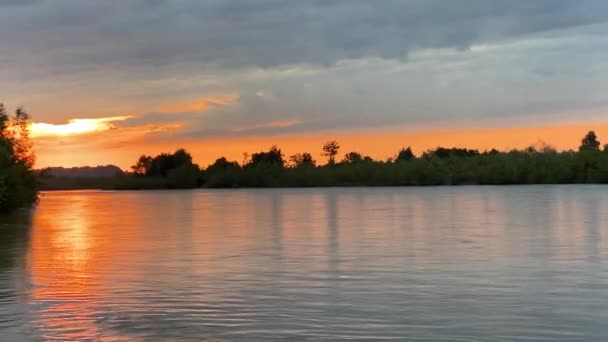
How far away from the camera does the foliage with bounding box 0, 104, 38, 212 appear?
5184 cm

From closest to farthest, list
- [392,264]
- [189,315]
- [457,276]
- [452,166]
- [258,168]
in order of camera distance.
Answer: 1. [189,315]
2. [457,276]
3. [392,264]
4. [452,166]
5. [258,168]

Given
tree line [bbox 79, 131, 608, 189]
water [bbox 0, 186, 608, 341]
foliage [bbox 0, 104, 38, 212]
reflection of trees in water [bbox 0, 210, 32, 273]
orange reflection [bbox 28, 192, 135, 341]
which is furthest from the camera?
tree line [bbox 79, 131, 608, 189]

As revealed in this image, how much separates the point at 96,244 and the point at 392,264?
41.4 feet

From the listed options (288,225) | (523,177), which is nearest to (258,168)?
(523,177)

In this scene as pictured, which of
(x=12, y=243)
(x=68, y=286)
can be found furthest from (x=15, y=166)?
(x=68, y=286)

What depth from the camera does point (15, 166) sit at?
55.1 metres

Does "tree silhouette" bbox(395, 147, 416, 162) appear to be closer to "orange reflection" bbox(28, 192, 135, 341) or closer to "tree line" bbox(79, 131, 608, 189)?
"tree line" bbox(79, 131, 608, 189)

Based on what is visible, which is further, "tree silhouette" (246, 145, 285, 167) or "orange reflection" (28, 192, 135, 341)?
"tree silhouette" (246, 145, 285, 167)

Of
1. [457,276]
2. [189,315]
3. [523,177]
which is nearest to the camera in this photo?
[189,315]

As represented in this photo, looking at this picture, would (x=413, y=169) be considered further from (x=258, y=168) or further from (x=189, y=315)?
(x=189, y=315)

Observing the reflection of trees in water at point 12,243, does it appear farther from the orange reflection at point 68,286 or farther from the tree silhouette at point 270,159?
the tree silhouette at point 270,159

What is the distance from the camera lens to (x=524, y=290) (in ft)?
50.9

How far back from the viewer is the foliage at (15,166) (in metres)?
51.8

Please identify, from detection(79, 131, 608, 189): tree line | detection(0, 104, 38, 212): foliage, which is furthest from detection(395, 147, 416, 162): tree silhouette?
detection(0, 104, 38, 212): foliage
